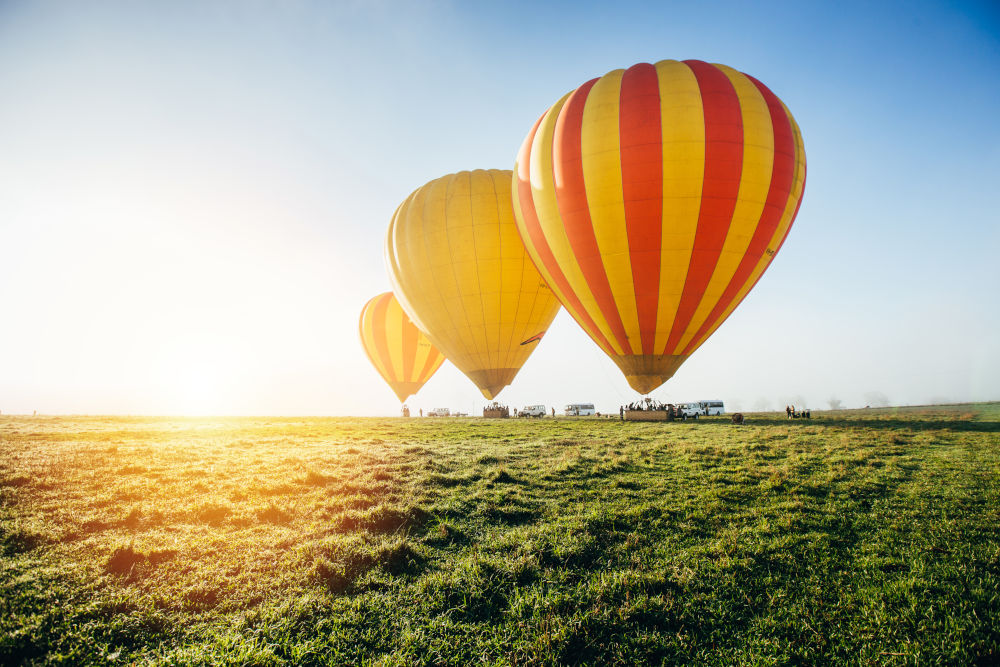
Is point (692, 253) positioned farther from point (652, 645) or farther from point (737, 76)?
point (652, 645)

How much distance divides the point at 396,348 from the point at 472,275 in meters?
16.2

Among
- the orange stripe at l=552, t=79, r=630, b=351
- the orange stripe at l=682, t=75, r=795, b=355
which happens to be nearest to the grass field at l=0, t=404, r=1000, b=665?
the orange stripe at l=682, t=75, r=795, b=355

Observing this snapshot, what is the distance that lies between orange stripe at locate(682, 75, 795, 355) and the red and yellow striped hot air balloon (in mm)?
52

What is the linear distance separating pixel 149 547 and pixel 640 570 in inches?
272

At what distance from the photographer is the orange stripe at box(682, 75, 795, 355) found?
60.3 feet

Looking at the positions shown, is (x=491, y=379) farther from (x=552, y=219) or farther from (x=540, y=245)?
(x=552, y=219)

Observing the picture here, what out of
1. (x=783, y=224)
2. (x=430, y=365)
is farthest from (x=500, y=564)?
(x=430, y=365)

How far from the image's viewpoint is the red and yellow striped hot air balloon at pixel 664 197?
696 inches

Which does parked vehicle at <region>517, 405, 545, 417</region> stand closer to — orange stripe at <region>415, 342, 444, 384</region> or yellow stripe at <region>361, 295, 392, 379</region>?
orange stripe at <region>415, 342, 444, 384</region>

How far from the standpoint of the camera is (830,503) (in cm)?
874

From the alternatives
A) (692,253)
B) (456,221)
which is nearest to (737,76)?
(692,253)

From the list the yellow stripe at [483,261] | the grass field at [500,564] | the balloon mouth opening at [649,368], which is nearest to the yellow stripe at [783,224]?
the balloon mouth opening at [649,368]

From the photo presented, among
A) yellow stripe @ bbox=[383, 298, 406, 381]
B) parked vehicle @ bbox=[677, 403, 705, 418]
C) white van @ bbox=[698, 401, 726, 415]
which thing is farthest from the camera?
white van @ bbox=[698, 401, 726, 415]

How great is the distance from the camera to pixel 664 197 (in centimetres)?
1777
